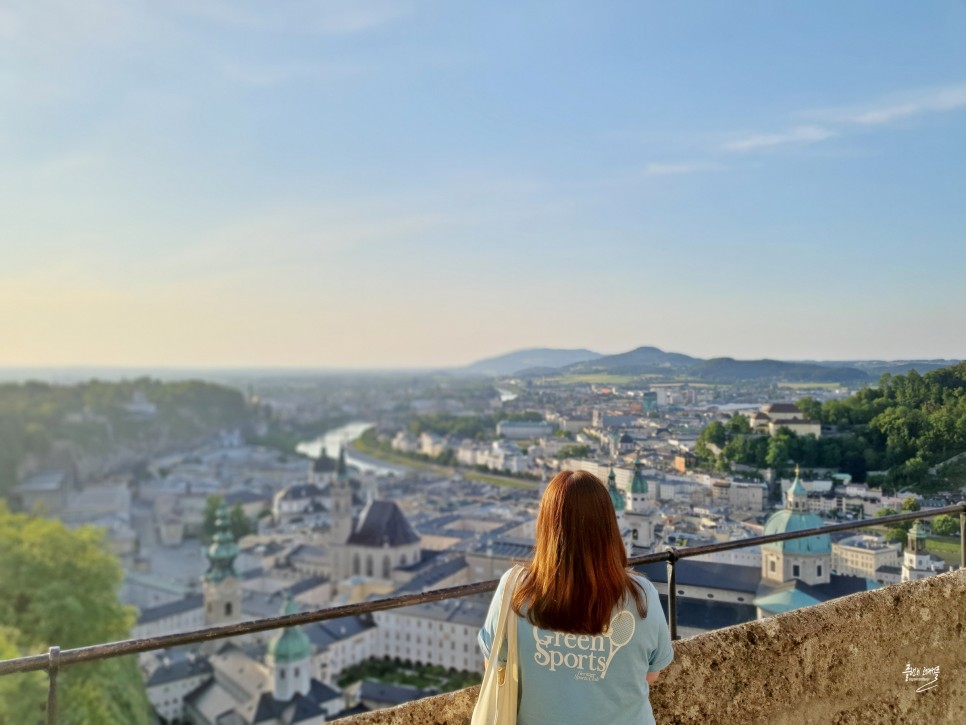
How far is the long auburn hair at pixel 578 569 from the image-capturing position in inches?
72.3

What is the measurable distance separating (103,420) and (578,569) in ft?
346

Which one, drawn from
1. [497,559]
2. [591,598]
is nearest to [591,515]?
[591,598]

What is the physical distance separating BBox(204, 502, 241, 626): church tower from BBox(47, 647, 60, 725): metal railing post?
49862 mm

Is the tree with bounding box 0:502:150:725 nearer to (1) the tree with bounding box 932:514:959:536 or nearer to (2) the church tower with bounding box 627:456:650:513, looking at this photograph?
(2) the church tower with bounding box 627:456:650:513

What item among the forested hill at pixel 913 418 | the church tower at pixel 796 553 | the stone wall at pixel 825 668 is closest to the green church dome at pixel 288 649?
the church tower at pixel 796 553

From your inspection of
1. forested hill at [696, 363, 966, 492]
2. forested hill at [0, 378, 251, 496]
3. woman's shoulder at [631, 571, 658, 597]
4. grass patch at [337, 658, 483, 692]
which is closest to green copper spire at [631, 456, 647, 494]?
forested hill at [696, 363, 966, 492]

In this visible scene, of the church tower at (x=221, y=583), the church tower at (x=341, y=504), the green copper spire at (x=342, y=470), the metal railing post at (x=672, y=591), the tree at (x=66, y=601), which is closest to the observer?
the metal railing post at (x=672, y=591)

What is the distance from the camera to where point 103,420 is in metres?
96.8

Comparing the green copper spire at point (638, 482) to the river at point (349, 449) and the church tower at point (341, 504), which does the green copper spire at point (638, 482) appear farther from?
the river at point (349, 449)

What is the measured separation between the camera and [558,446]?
8.21 metres

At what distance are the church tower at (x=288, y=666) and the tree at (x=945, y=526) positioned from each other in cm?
3442

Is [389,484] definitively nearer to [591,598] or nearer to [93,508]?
[93,508]

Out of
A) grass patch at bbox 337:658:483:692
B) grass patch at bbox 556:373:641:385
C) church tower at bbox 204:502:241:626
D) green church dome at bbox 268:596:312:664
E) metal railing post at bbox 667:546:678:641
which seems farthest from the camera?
church tower at bbox 204:502:241:626

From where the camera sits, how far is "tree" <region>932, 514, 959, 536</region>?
15.1 ft
